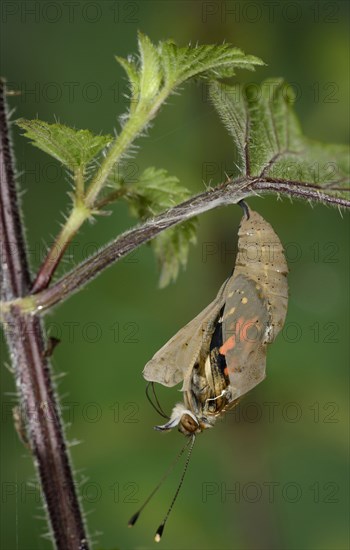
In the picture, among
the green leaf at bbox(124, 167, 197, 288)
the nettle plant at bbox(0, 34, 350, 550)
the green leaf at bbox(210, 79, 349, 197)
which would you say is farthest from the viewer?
the green leaf at bbox(124, 167, 197, 288)

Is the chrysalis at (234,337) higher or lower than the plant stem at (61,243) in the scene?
lower

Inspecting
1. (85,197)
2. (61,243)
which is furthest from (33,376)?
(85,197)

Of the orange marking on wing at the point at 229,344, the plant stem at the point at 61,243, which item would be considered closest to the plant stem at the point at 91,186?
the plant stem at the point at 61,243

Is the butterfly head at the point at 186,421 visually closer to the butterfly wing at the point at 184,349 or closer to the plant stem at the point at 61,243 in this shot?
the butterfly wing at the point at 184,349

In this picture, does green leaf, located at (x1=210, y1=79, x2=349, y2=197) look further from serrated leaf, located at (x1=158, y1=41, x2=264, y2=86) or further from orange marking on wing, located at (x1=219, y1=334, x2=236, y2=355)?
orange marking on wing, located at (x1=219, y1=334, x2=236, y2=355)

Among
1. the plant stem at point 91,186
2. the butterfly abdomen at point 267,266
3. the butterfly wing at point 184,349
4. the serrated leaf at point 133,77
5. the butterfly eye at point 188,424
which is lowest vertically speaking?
the butterfly eye at point 188,424

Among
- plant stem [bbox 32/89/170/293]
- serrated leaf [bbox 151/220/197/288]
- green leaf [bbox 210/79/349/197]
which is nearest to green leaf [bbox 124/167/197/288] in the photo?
serrated leaf [bbox 151/220/197/288]
